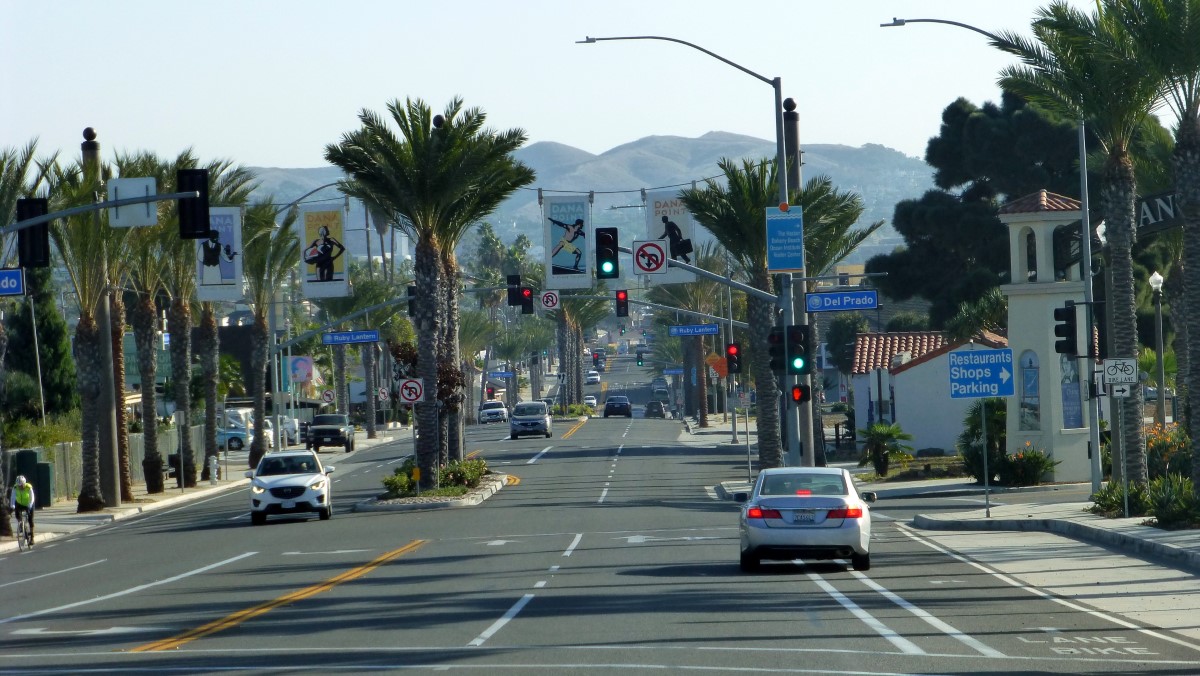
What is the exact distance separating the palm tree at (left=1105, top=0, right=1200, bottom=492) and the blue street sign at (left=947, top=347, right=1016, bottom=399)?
4485 millimetres

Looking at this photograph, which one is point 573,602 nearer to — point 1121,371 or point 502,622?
point 502,622

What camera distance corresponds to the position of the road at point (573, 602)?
13008 mm

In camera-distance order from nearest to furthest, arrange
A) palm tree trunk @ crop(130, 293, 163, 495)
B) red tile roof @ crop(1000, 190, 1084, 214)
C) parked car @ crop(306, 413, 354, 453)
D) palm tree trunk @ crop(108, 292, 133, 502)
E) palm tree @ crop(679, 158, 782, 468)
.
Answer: red tile roof @ crop(1000, 190, 1084, 214) → palm tree @ crop(679, 158, 782, 468) → palm tree trunk @ crop(108, 292, 133, 502) → palm tree trunk @ crop(130, 293, 163, 495) → parked car @ crop(306, 413, 354, 453)

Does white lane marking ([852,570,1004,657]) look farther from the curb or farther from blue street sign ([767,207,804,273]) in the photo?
the curb

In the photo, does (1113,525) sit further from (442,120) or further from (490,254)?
(490,254)

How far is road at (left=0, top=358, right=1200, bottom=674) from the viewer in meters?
13.0

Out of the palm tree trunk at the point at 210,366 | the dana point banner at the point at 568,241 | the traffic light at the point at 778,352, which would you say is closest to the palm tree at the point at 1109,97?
the traffic light at the point at 778,352

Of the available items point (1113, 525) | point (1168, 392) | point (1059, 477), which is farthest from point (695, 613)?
point (1168, 392)

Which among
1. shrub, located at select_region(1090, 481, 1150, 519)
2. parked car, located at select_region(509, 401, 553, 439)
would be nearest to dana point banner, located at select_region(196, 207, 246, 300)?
shrub, located at select_region(1090, 481, 1150, 519)

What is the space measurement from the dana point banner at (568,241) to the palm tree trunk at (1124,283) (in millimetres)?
26723

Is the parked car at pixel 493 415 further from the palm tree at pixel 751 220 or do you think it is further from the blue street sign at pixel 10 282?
the blue street sign at pixel 10 282

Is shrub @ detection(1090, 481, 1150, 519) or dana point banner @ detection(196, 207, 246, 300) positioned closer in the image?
shrub @ detection(1090, 481, 1150, 519)

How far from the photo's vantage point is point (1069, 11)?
90.6ft

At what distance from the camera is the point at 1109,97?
93.9 feet
